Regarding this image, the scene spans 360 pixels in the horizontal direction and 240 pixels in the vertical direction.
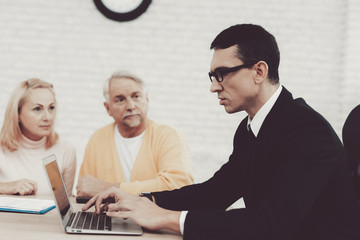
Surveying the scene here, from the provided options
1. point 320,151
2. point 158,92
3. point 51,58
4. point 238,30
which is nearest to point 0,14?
point 51,58

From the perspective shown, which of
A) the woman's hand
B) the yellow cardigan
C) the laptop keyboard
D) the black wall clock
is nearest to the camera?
the laptop keyboard

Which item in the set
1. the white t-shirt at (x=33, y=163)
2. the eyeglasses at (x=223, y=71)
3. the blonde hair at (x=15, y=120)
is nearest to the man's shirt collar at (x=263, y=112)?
the eyeglasses at (x=223, y=71)

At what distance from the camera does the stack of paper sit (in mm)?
1340

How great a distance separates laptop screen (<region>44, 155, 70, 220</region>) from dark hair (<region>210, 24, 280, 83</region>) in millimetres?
664

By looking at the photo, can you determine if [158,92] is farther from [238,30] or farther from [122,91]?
[238,30]

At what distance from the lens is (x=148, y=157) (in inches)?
85.9

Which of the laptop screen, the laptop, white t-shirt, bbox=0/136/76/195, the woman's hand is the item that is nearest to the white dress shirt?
the laptop

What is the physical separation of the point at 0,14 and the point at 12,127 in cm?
158

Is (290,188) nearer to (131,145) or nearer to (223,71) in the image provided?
(223,71)

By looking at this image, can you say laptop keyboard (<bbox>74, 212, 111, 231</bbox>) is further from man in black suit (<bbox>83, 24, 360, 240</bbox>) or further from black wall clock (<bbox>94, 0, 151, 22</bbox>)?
black wall clock (<bbox>94, 0, 151, 22</bbox>)

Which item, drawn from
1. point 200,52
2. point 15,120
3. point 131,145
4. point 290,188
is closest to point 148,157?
point 131,145

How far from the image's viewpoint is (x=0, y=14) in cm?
335

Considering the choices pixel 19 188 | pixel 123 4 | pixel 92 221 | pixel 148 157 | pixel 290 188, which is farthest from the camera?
pixel 123 4

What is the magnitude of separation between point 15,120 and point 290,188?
5.57 feet
